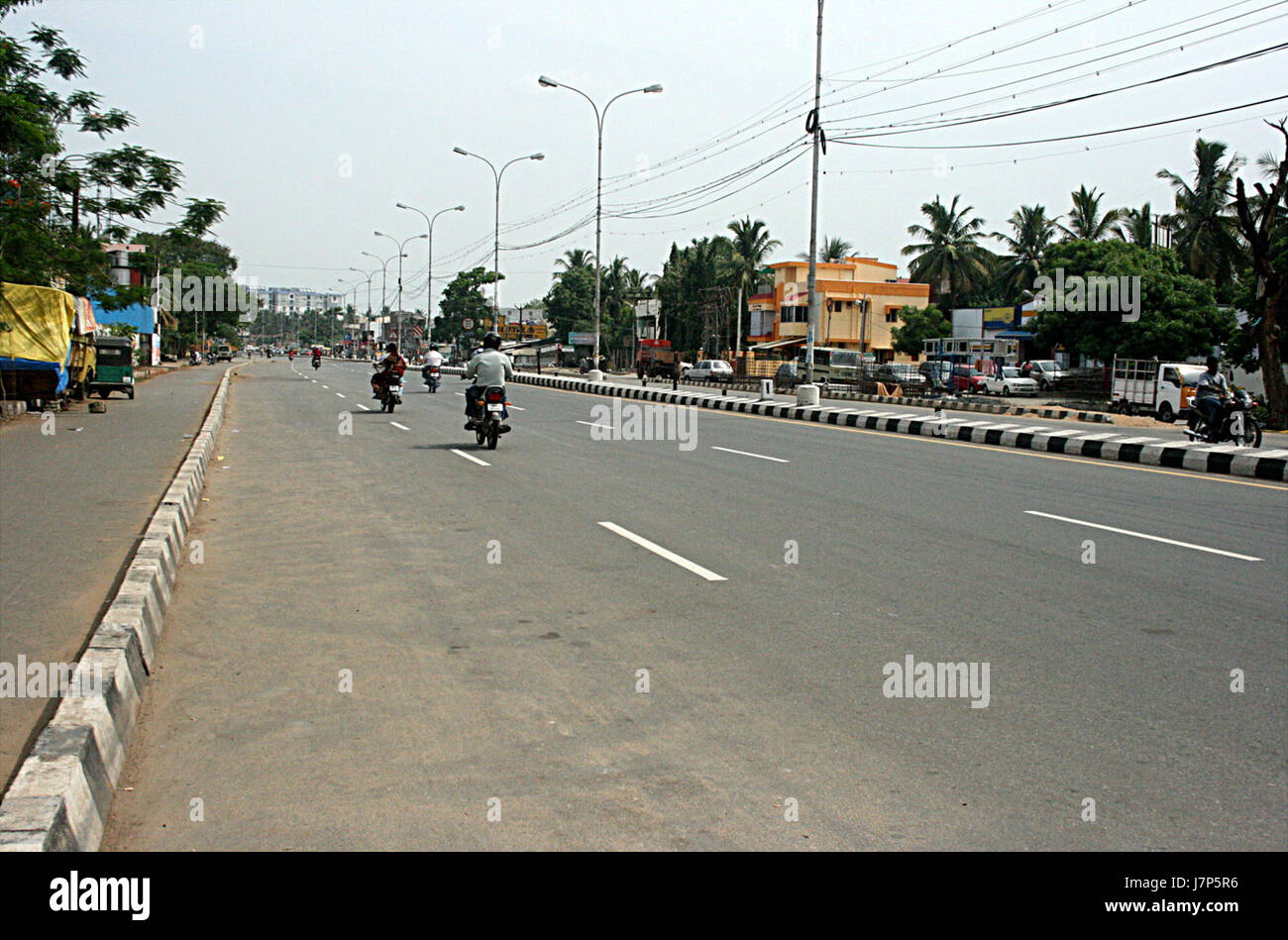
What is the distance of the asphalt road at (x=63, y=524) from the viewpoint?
225 inches

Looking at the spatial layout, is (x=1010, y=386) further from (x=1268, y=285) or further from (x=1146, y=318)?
(x=1268, y=285)

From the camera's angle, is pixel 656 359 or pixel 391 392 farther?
pixel 656 359

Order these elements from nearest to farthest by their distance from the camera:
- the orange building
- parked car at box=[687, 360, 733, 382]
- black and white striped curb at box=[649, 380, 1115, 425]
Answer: black and white striped curb at box=[649, 380, 1115, 425] → parked car at box=[687, 360, 733, 382] → the orange building

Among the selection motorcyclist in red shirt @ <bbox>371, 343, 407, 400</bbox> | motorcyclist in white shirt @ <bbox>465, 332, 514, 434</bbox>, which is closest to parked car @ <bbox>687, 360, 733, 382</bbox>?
motorcyclist in red shirt @ <bbox>371, 343, 407, 400</bbox>

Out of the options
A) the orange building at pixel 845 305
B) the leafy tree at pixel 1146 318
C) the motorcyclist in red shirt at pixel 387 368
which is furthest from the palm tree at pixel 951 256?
the motorcyclist in red shirt at pixel 387 368

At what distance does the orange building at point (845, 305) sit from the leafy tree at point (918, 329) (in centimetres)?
514

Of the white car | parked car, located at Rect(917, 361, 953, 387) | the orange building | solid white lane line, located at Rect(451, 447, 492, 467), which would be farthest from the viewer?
the orange building

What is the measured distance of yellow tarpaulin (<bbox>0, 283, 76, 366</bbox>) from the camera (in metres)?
20.8

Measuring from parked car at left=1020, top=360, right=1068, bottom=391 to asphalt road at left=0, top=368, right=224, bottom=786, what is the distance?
33.9 m

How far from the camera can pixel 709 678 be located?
5.50 m

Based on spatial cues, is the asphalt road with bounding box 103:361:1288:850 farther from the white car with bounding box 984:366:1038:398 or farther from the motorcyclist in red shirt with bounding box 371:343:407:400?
the white car with bounding box 984:366:1038:398

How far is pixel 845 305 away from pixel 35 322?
61565 millimetres

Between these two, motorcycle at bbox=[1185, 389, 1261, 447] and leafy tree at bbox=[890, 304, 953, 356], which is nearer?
motorcycle at bbox=[1185, 389, 1261, 447]

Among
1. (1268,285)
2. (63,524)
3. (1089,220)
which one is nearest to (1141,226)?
(1089,220)
